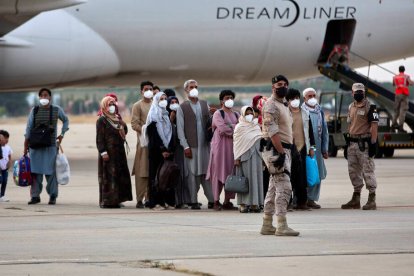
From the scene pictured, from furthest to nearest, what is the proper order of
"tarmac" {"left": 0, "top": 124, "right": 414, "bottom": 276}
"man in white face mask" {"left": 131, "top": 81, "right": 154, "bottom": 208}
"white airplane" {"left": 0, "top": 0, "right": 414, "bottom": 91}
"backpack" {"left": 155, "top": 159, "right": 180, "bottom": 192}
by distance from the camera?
"white airplane" {"left": 0, "top": 0, "right": 414, "bottom": 91} < "man in white face mask" {"left": 131, "top": 81, "right": 154, "bottom": 208} < "backpack" {"left": 155, "top": 159, "right": 180, "bottom": 192} < "tarmac" {"left": 0, "top": 124, "right": 414, "bottom": 276}

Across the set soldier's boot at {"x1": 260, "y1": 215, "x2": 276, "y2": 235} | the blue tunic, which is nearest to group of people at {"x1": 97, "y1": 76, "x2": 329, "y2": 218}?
the blue tunic

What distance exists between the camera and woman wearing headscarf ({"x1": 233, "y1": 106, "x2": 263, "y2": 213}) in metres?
16.5

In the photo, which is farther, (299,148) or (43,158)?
(43,158)

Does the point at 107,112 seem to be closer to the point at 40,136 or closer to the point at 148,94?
the point at 148,94

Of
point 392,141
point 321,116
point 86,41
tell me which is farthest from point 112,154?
point 392,141

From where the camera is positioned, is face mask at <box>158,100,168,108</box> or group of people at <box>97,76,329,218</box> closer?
group of people at <box>97,76,329,218</box>

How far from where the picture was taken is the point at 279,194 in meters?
13.6

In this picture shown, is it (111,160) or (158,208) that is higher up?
(111,160)

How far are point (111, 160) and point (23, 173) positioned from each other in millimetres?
1349

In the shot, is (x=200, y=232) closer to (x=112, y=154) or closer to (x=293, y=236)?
(x=293, y=236)

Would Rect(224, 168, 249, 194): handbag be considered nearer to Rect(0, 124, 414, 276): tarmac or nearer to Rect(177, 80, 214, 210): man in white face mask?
Rect(0, 124, 414, 276): tarmac

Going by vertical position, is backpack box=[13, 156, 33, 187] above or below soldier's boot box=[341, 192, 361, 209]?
above

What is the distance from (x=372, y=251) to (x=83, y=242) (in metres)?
3.04

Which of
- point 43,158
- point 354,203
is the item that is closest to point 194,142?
point 43,158
